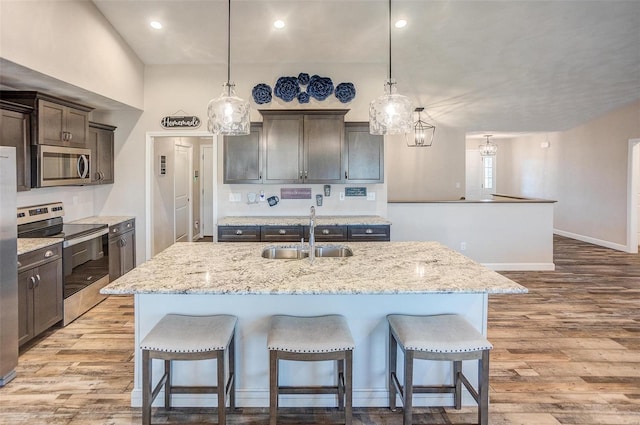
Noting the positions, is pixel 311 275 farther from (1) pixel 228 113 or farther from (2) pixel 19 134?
(2) pixel 19 134

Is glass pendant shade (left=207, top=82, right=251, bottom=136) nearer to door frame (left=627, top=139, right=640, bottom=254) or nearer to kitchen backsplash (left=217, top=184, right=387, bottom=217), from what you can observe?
kitchen backsplash (left=217, top=184, right=387, bottom=217)

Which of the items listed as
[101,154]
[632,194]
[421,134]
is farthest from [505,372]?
[632,194]

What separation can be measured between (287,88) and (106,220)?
2684 mm

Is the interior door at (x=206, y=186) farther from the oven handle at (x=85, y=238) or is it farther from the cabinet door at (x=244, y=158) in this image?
the oven handle at (x=85, y=238)

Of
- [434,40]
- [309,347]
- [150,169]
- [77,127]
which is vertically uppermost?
[434,40]

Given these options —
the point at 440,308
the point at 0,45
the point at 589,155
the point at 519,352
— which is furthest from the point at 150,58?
the point at 589,155

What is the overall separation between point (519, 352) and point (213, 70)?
4.54 metres

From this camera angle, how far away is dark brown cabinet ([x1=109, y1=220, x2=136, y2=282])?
4559mm

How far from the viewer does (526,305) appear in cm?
426

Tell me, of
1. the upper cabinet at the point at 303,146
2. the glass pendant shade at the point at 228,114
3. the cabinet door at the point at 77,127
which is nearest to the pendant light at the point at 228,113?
the glass pendant shade at the point at 228,114

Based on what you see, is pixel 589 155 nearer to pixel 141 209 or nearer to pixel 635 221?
pixel 635 221

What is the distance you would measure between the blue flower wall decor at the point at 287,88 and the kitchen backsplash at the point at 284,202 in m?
1.11

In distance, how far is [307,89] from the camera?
16.5ft

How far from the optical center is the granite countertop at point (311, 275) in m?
2.01
